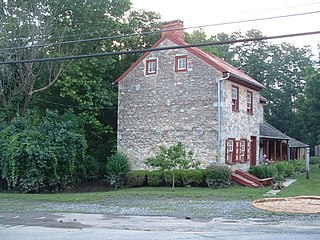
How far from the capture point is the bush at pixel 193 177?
2372 centimetres

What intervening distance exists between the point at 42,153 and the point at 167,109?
8.07m

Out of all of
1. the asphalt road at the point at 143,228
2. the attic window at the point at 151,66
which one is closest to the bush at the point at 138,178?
the attic window at the point at 151,66

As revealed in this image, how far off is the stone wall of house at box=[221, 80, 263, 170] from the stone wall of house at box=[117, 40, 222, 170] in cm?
58

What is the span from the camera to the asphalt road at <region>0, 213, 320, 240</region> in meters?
10.2

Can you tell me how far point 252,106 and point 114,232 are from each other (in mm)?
19967

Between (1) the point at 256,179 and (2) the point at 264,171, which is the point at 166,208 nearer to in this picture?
(1) the point at 256,179

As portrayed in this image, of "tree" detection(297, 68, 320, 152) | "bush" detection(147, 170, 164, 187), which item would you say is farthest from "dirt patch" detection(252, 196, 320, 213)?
"tree" detection(297, 68, 320, 152)

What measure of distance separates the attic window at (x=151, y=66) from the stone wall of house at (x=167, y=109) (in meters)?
0.26

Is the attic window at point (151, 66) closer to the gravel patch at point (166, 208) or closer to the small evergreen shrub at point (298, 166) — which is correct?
the gravel patch at point (166, 208)

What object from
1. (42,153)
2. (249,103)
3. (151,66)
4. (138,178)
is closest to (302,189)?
(249,103)

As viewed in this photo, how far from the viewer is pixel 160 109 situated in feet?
87.9

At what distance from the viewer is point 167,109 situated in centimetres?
2650

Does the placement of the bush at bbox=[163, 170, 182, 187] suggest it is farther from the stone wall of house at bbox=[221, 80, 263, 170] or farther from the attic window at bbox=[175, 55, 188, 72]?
the attic window at bbox=[175, 55, 188, 72]

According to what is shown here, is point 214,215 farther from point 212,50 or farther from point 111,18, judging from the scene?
point 212,50
